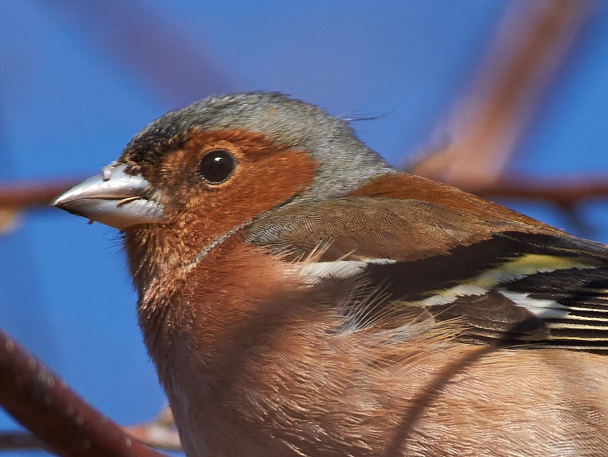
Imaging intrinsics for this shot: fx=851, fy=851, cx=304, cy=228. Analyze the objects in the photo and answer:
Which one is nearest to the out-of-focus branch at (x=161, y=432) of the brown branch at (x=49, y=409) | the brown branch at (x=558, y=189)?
the brown branch at (x=49, y=409)

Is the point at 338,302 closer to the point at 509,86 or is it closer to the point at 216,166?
the point at 216,166

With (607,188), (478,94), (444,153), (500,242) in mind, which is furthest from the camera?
(478,94)

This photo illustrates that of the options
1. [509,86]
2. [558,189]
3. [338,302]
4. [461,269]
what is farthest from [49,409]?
[509,86]

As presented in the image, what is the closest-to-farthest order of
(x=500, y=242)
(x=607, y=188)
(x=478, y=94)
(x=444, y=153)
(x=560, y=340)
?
(x=560, y=340) → (x=500, y=242) → (x=607, y=188) → (x=444, y=153) → (x=478, y=94)

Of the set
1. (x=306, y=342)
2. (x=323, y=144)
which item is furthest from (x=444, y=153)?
(x=306, y=342)

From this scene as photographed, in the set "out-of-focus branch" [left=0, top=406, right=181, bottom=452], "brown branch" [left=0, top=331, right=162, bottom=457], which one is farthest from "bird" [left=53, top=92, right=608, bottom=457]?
"brown branch" [left=0, top=331, right=162, bottom=457]

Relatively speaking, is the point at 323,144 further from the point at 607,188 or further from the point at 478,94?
the point at 478,94

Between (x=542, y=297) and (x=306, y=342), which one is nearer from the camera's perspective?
(x=306, y=342)

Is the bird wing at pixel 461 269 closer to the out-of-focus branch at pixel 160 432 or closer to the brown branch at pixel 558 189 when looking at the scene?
the brown branch at pixel 558 189
